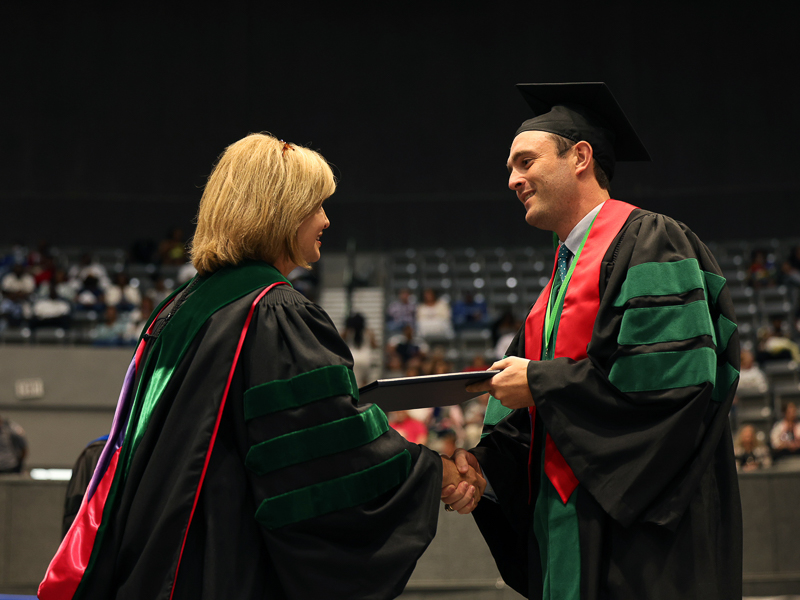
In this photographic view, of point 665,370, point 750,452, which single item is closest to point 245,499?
point 665,370

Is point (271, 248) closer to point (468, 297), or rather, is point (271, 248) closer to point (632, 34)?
point (468, 297)

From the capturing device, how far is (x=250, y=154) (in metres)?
2.14

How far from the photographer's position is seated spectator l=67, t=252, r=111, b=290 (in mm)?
12291

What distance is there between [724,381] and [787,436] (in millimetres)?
6516

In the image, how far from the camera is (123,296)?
1185 centimetres

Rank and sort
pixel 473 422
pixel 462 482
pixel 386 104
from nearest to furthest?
pixel 462 482
pixel 473 422
pixel 386 104

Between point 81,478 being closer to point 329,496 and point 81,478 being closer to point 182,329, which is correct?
point 182,329

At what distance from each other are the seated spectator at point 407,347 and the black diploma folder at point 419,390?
25.1 feet

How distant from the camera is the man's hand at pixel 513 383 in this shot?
231cm

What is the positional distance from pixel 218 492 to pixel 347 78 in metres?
15.1

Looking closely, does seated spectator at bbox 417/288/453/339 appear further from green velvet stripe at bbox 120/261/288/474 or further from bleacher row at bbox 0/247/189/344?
green velvet stripe at bbox 120/261/288/474

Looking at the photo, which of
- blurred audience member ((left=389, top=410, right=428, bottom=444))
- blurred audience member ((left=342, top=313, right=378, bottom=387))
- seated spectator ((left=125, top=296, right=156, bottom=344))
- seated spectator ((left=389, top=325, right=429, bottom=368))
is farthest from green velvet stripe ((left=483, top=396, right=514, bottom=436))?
seated spectator ((left=125, top=296, right=156, bottom=344))

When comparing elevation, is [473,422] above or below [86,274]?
below

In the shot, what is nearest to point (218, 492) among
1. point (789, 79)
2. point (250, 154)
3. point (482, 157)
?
point (250, 154)
